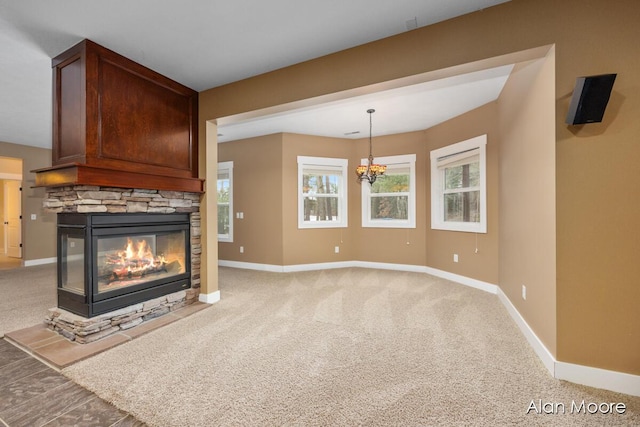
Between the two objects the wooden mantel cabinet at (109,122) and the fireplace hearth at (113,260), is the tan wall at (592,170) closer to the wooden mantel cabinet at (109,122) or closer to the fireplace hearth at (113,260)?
the wooden mantel cabinet at (109,122)

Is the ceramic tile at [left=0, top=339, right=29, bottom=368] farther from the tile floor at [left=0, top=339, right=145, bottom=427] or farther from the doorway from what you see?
the doorway

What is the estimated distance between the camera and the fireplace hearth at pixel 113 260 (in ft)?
8.55

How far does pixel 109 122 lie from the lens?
271 cm

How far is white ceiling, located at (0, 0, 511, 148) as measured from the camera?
213 centimetres

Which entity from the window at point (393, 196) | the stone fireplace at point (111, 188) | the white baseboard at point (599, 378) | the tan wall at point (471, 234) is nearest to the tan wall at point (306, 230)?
the window at point (393, 196)

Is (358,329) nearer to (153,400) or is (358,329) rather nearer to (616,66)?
(153,400)

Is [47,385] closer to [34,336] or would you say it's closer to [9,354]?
[9,354]

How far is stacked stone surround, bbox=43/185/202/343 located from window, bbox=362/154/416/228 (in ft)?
11.7

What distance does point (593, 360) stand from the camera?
6.31 ft

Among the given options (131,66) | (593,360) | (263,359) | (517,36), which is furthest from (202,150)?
(593,360)

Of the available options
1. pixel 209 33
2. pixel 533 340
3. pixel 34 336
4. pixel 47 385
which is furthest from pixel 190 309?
pixel 533 340

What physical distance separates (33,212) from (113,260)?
5.36 metres

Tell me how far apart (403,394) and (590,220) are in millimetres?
1700

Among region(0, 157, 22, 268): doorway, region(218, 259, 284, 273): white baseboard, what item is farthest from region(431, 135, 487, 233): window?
region(0, 157, 22, 268): doorway
